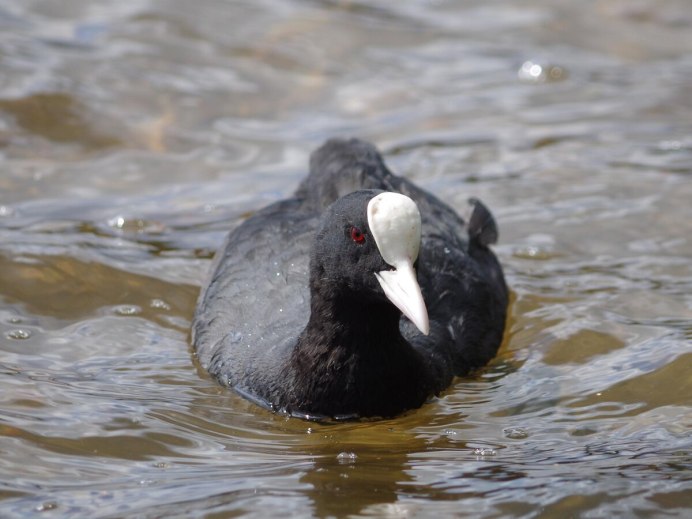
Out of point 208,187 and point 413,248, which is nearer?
point 413,248

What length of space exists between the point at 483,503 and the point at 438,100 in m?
5.26

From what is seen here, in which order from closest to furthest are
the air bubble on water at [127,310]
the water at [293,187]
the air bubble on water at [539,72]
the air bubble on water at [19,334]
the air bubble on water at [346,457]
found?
the water at [293,187], the air bubble on water at [346,457], the air bubble on water at [19,334], the air bubble on water at [127,310], the air bubble on water at [539,72]

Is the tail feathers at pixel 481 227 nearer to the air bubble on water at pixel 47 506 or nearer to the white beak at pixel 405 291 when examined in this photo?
the white beak at pixel 405 291

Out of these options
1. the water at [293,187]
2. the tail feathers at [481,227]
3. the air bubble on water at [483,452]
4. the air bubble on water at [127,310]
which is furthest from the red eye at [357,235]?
the air bubble on water at [127,310]

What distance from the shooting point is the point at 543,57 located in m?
9.24

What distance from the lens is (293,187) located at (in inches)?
284

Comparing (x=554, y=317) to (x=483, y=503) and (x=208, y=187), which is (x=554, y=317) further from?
(x=208, y=187)

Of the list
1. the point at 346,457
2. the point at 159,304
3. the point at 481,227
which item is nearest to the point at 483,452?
the point at 346,457

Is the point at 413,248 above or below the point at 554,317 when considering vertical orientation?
above

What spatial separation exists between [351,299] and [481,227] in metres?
1.52

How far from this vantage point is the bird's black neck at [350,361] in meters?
4.39

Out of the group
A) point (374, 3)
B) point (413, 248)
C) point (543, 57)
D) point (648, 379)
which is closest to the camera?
point (413, 248)

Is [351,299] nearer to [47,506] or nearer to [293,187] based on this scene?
[47,506]

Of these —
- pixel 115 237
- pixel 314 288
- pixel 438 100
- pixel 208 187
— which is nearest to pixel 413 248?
pixel 314 288
